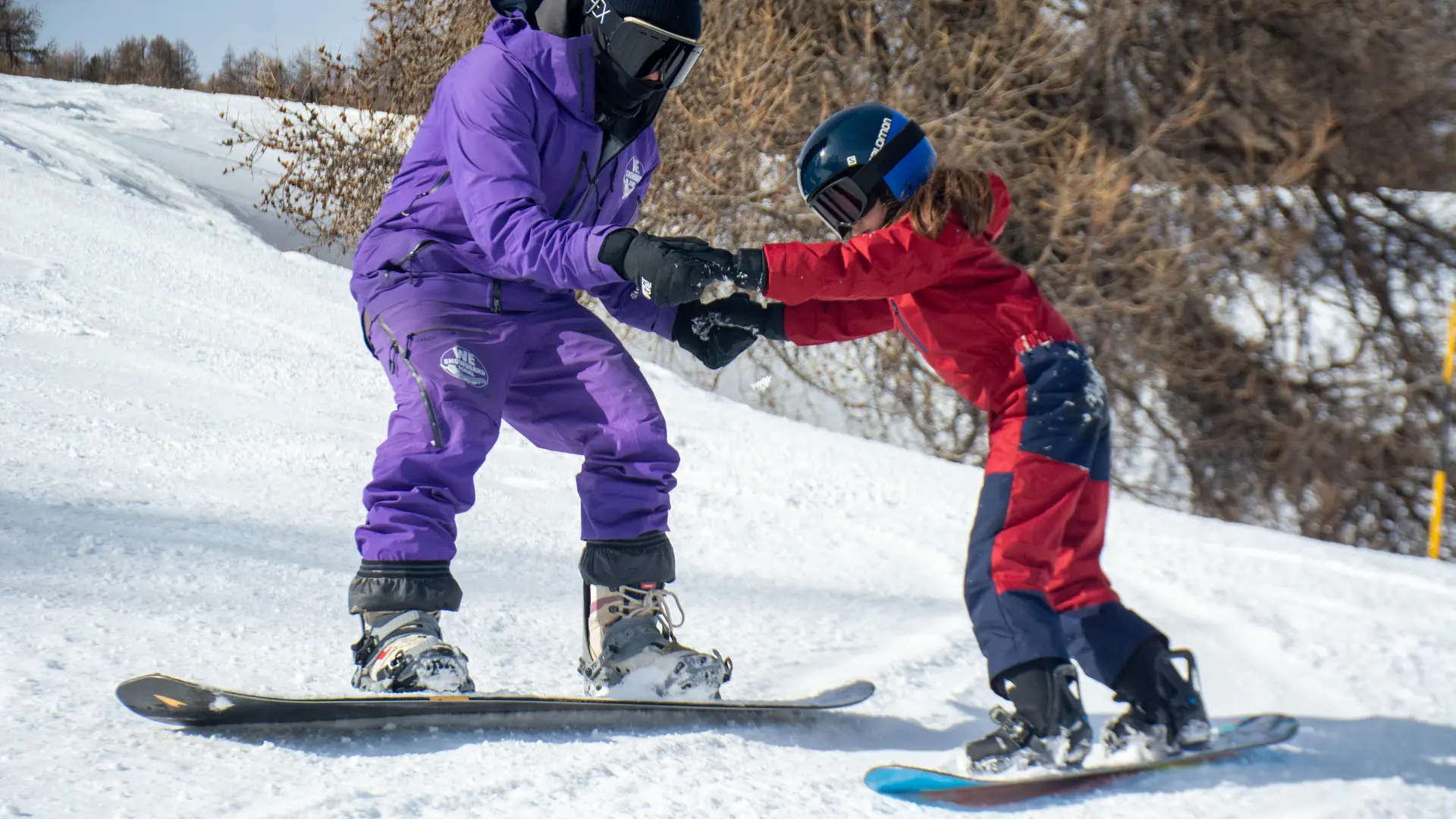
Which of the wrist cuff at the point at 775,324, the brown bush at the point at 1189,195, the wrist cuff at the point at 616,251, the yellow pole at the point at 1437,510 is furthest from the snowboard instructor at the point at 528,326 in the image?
the yellow pole at the point at 1437,510

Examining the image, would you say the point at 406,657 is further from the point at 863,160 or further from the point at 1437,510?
the point at 1437,510

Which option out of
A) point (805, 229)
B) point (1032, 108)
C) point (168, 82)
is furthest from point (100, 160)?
point (168, 82)

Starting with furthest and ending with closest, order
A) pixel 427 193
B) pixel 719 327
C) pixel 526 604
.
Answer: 1. pixel 526 604
2. pixel 719 327
3. pixel 427 193

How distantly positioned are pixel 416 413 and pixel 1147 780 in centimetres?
154

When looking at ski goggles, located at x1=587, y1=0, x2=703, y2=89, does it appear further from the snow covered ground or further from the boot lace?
the snow covered ground

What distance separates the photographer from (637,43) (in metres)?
2.31

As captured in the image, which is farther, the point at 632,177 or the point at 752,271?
the point at 632,177

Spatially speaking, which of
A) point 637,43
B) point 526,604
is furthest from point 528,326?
point 526,604

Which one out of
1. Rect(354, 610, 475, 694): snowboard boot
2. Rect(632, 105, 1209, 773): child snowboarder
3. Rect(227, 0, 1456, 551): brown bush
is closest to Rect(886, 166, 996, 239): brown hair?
Rect(632, 105, 1209, 773): child snowboarder

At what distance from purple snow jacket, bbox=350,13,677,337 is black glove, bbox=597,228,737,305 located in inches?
1.5

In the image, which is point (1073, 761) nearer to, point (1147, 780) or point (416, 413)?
point (1147, 780)

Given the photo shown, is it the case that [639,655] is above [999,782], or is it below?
above

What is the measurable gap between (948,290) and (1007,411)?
0.92ft

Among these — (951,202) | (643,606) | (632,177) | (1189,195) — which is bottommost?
(643,606)
